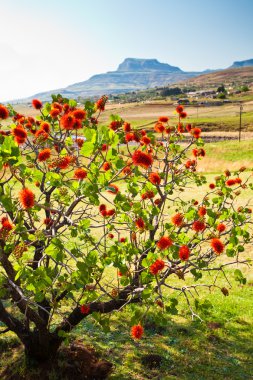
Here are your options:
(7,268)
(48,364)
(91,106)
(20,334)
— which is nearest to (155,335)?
(48,364)

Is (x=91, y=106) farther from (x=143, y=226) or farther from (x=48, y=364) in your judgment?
(x=48, y=364)

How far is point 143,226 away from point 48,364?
3611 millimetres

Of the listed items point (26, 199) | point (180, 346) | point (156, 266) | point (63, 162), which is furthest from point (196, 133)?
point (180, 346)

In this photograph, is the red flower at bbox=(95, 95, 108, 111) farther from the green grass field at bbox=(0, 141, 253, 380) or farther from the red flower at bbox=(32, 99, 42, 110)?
the green grass field at bbox=(0, 141, 253, 380)

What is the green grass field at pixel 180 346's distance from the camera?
6.89m

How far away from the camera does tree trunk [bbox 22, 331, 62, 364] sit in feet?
20.9

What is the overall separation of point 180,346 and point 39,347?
10.5ft

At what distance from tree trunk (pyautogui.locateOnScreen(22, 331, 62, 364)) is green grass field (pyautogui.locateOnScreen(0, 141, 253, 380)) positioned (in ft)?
0.92

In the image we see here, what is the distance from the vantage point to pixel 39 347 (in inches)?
251

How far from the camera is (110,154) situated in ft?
12.2

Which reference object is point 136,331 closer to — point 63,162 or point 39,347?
point 63,162

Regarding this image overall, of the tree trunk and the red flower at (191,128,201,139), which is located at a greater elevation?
the red flower at (191,128,201,139)

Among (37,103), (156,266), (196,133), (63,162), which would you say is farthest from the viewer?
(196,133)

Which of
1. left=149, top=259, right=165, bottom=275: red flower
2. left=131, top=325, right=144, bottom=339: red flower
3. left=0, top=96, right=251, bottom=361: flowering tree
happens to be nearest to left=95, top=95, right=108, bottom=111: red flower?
left=0, top=96, right=251, bottom=361: flowering tree
